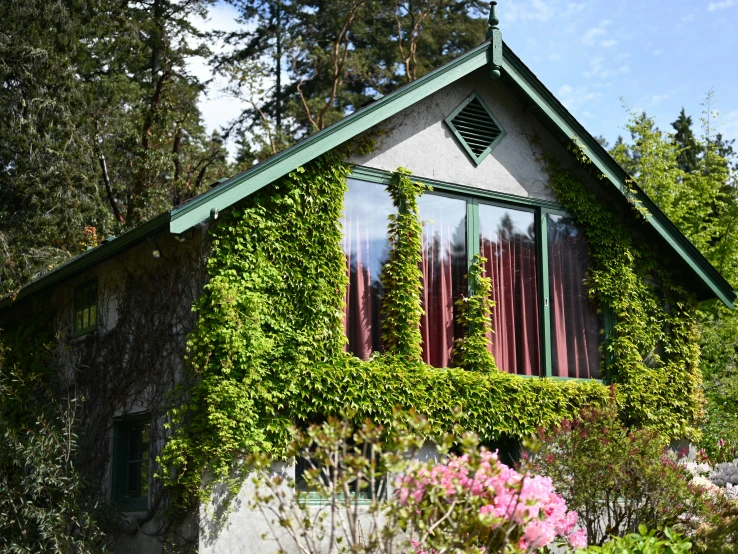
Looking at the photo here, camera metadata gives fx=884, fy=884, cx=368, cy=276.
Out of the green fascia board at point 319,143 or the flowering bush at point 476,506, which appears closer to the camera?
the flowering bush at point 476,506

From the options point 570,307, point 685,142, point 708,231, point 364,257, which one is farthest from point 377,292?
point 685,142

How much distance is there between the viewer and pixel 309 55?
1259 inches

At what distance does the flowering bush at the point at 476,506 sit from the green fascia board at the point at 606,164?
6.90 meters

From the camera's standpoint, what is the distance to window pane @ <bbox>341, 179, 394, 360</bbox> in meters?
10.8

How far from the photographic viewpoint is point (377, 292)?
11.1 m

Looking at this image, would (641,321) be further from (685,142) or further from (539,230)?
(685,142)

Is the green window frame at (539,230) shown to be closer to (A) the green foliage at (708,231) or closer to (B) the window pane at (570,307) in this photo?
(B) the window pane at (570,307)

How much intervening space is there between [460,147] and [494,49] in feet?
4.69

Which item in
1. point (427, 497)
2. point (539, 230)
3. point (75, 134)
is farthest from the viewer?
point (75, 134)

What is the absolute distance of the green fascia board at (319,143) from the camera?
9.25 m

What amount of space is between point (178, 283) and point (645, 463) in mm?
5827

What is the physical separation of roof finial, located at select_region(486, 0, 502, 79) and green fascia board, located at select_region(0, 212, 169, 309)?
5023 millimetres

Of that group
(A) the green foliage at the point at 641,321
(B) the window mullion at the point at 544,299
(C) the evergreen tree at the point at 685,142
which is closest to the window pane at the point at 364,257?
(B) the window mullion at the point at 544,299

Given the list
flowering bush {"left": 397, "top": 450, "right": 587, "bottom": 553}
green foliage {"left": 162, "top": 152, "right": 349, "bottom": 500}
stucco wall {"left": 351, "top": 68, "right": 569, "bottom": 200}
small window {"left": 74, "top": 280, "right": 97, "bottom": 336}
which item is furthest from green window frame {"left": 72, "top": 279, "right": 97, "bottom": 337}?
flowering bush {"left": 397, "top": 450, "right": 587, "bottom": 553}
